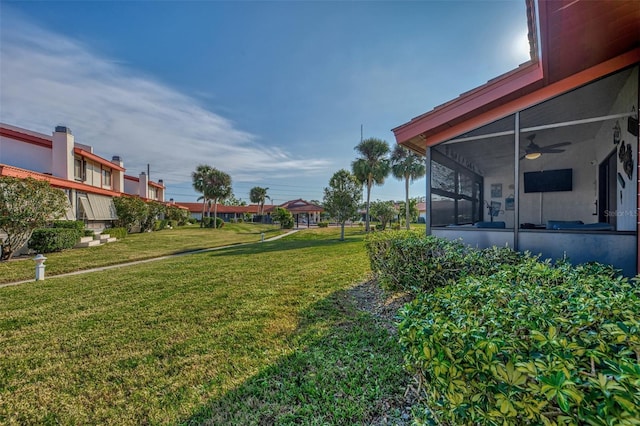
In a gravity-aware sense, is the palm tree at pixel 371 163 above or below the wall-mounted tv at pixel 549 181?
above

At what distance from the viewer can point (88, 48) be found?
8.26 meters

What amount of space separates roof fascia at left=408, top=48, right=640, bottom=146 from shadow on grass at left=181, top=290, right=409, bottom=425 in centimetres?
437

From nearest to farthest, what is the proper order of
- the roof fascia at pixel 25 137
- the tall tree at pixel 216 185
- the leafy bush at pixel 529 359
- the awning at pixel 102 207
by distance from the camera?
the leafy bush at pixel 529 359 < the roof fascia at pixel 25 137 < the awning at pixel 102 207 < the tall tree at pixel 216 185

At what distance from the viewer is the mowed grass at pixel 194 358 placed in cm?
234

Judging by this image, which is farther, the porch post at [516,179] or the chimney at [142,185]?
the chimney at [142,185]

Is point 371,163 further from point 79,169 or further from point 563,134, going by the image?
point 79,169

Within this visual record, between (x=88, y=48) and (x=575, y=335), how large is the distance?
12.3 m

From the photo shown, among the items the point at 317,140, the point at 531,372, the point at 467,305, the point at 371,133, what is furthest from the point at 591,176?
the point at 371,133

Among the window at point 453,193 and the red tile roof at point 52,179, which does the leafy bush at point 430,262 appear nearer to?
the window at point 453,193

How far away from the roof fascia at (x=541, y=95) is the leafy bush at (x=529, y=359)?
4.03 m

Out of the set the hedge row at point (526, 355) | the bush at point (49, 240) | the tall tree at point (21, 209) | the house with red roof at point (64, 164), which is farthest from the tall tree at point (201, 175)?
the hedge row at point (526, 355)

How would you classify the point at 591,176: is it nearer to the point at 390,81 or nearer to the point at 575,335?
the point at 390,81

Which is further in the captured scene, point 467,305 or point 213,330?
point 213,330

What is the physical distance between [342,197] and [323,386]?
51.3ft
